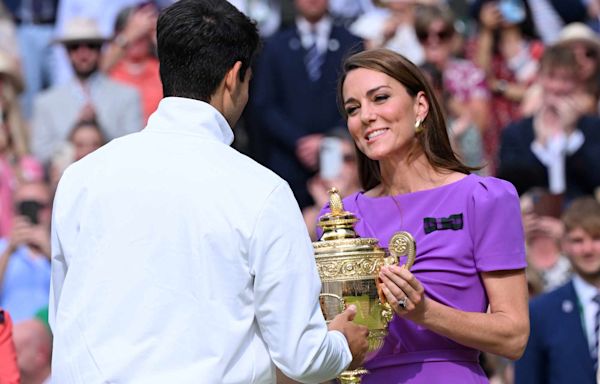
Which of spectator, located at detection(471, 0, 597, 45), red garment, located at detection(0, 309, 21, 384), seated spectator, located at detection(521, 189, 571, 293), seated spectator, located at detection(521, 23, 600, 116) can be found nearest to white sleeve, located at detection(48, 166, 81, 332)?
red garment, located at detection(0, 309, 21, 384)

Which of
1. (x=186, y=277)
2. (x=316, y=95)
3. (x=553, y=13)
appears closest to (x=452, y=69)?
(x=316, y=95)

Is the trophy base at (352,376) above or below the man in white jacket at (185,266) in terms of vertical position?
below

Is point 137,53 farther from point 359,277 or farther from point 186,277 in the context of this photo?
point 186,277

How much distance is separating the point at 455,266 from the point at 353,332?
593mm

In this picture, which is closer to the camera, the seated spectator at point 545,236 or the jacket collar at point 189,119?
the jacket collar at point 189,119

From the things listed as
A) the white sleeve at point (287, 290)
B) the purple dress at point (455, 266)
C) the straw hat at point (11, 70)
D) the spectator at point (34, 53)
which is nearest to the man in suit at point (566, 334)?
the purple dress at point (455, 266)

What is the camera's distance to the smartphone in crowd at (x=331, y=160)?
9.12m

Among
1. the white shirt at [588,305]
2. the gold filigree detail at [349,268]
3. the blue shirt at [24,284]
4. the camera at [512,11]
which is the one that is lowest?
the blue shirt at [24,284]

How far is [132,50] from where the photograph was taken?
34.5 feet

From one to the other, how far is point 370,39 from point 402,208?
5.96 metres

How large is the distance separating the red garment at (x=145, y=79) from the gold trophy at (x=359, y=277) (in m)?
6.15

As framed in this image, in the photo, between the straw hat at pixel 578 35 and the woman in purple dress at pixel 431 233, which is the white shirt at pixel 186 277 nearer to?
the woman in purple dress at pixel 431 233

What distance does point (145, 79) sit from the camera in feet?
34.4

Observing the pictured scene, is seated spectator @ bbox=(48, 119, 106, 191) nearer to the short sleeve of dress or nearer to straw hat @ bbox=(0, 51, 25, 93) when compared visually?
straw hat @ bbox=(0, 51, 25, 93)
